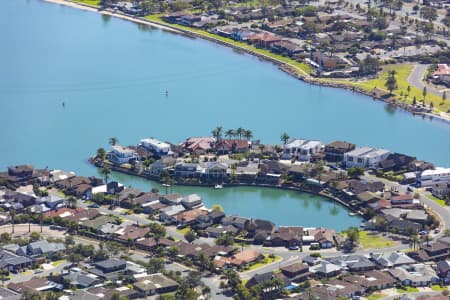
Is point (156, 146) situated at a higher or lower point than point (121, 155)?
higher

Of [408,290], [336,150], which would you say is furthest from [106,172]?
[408,290]

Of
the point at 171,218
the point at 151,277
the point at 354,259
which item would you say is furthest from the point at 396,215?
the point at 151,277

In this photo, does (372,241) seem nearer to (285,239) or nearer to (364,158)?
(285,239)

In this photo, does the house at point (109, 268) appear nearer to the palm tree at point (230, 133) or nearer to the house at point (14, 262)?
the house at point (14, 262)

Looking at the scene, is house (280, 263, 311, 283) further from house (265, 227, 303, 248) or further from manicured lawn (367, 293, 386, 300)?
house (265, 227, 303, 248)

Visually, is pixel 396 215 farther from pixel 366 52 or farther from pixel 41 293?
pixel 366 52
